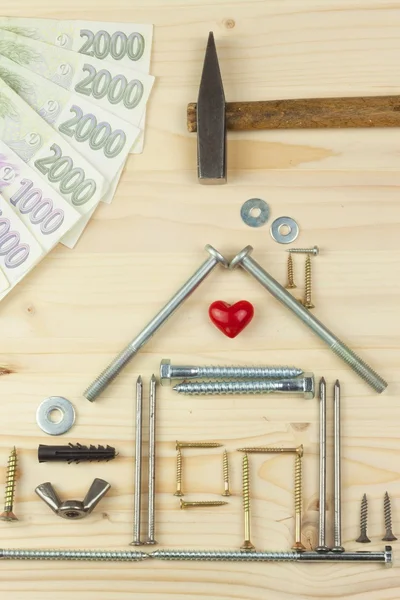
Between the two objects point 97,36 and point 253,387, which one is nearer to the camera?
point 253,387

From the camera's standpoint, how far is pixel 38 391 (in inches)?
50.0

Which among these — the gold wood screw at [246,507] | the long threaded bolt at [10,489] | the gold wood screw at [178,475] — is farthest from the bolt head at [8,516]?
the gold wood screw at [246,507]

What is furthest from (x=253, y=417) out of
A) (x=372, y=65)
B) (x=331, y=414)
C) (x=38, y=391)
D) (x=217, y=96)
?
(x=372, y=65)

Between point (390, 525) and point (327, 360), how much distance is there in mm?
276

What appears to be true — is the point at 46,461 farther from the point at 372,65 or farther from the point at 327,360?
the point at 372,65

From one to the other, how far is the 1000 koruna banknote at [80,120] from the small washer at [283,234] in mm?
285

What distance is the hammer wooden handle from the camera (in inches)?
50.4

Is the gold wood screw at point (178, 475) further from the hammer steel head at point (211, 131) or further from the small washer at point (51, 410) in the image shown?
the hammer steel head at point (211, 131)

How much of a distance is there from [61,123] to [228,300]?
16.5 inches

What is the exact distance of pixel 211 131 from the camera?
1.25 metres

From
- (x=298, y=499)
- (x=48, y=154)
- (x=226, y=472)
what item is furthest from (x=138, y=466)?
(x=48, y=154)

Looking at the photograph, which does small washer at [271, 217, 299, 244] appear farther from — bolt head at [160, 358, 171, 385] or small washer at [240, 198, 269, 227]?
bolt head at [160, 358, 171, 385]

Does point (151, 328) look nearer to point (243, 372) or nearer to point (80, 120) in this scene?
point (243, 372)

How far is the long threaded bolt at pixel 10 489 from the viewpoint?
1211 mm
